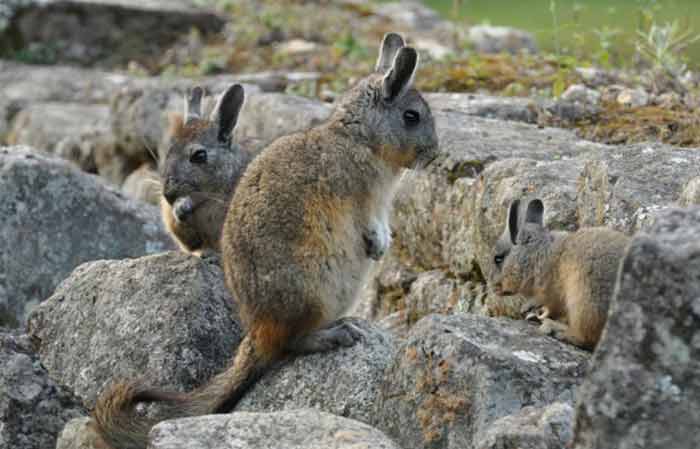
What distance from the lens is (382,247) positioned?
7.36 meters

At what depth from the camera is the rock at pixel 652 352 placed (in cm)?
403

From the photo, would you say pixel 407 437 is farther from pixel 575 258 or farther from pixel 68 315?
pixel 68 315

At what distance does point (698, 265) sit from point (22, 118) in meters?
12.0

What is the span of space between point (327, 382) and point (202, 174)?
275 cm

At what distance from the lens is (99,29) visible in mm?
16609

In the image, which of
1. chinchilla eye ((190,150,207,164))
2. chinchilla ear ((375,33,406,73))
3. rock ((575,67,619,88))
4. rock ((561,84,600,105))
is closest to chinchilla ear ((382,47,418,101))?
chinchilla ear ((375,33,406,73))

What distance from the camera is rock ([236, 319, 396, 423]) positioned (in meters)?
→ 6.64

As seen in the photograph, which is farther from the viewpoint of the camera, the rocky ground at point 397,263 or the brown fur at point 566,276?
the brown fur at point 566,276

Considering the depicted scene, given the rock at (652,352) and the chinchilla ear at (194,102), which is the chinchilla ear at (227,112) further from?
the rock at (652,352)

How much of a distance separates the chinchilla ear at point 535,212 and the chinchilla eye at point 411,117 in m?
1.04

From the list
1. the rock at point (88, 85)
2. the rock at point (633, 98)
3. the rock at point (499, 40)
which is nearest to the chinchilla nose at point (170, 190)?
the rock at point (633, 98)

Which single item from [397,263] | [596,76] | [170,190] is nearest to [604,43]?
[596,76]

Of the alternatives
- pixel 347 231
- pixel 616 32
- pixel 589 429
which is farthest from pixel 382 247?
pixel 616 32

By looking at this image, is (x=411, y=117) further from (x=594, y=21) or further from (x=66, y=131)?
(x=594, y=21)
